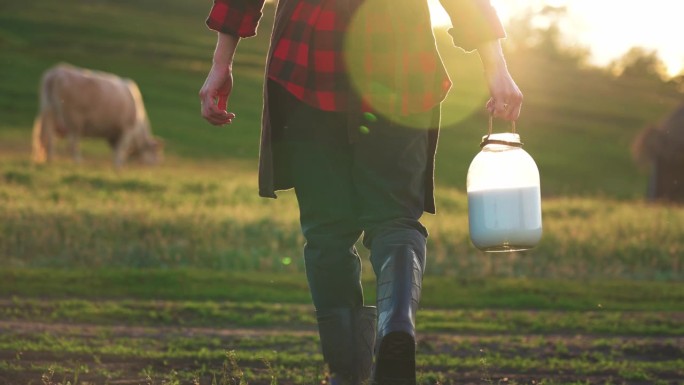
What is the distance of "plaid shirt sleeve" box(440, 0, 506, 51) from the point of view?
4.07m

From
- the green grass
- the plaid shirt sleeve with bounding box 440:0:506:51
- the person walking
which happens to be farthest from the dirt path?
the green grass

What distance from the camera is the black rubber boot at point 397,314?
12.0 feet

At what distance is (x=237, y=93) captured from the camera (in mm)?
62969

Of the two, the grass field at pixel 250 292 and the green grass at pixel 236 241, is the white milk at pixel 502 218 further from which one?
the green grass at pixel 236 241

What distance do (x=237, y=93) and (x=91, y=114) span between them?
31549 millimetres

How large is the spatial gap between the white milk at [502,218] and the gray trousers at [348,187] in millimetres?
389

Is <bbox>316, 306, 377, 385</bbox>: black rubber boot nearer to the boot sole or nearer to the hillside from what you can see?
the boot sole

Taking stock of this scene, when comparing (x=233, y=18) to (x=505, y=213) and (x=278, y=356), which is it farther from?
(x=278, y=356)

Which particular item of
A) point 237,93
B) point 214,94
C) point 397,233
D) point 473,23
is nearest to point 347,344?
point 397,233

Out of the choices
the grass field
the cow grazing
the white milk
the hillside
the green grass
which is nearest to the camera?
the white milk

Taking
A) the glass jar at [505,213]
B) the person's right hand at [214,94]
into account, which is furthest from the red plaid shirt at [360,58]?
the glass jar at [505,213]

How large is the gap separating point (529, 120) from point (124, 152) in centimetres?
3923

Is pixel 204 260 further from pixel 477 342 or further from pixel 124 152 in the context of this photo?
pixel 124 152

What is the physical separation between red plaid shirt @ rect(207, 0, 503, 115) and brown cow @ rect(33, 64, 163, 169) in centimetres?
2607
